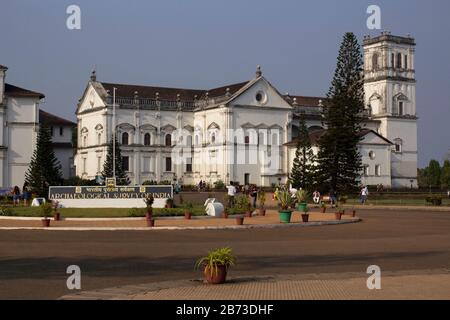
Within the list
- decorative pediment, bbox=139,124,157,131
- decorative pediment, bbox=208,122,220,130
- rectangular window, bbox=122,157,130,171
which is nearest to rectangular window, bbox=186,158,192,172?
decorative pediment, bbox=208,122,220,130

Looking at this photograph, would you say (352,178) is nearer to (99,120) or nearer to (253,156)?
(253,156)

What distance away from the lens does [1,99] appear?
76438mm

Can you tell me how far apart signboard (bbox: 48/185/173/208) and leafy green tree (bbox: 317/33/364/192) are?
2896 centimetres

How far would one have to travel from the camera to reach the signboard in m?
37.3

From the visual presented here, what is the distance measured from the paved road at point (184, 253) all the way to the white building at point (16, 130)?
5520 cm

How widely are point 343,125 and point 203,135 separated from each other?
29997 millimetres

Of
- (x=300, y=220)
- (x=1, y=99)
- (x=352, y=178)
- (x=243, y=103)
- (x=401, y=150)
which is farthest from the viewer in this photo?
(x=401, y=150)

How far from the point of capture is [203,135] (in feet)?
299

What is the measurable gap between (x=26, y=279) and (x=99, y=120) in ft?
255

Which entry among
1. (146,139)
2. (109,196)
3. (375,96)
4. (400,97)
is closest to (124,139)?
(146,139)

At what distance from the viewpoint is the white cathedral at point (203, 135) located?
87625 mm

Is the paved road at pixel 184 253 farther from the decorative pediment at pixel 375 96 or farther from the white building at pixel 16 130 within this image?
the decorative pediment at pixel 375 96

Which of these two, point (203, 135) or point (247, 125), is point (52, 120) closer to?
point (203, 135)
